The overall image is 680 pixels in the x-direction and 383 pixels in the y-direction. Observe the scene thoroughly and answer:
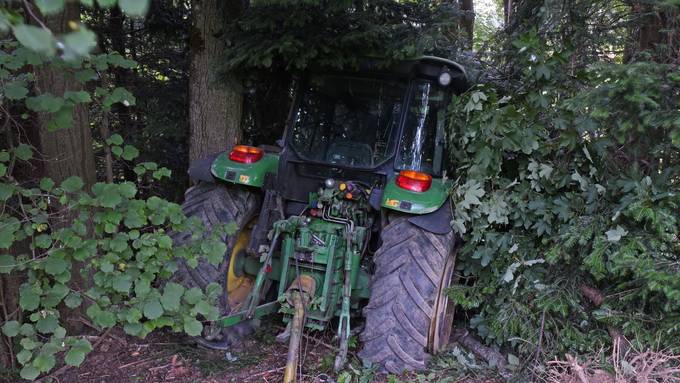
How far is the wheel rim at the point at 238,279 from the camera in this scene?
4246 millimetres

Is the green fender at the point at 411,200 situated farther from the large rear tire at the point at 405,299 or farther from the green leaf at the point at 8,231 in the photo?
the green leaf at the point at 8,231

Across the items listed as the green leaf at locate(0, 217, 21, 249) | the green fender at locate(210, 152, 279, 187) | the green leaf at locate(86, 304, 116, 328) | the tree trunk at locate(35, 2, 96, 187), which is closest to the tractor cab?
the green fender at locate(210, 152, 279, 187)

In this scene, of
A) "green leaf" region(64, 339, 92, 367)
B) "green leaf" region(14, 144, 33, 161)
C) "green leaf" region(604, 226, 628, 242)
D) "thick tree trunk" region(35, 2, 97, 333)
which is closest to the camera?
"green leaf" region(64, 339, 92, 367)

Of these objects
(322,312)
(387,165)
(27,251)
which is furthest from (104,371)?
(387,165)

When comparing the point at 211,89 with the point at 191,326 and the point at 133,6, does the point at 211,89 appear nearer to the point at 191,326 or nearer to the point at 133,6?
Result: the point at 191,326

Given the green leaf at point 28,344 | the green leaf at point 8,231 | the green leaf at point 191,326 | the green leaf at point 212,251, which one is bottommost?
the green leaf at point 28,344

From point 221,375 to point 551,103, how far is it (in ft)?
9.71

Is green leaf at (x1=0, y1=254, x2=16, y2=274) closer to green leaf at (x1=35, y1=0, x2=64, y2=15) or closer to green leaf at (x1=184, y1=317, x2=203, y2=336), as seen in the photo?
green leaf at (x1=184, y1=317, x2=203, y2=336)

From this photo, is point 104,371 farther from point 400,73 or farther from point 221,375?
point 400,73

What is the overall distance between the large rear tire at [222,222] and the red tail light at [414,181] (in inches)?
48.6

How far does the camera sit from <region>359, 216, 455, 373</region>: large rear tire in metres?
3.64

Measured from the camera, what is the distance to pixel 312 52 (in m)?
4.26

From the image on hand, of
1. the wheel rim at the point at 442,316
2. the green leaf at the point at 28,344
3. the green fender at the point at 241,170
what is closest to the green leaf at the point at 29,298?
the green leaf at the point at 28,344

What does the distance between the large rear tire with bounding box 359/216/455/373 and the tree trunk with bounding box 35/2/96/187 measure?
2.26 meters
